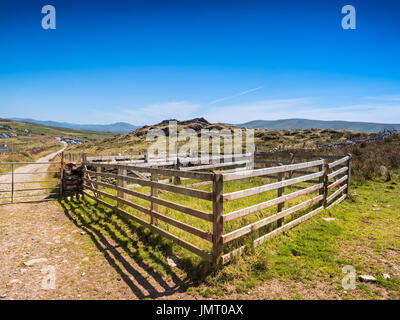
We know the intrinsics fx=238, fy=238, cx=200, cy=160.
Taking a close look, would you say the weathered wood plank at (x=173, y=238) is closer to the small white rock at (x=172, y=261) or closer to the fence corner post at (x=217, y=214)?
the fence corner post at (x=217, y=214)

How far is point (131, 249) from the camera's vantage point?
5637 millimetres

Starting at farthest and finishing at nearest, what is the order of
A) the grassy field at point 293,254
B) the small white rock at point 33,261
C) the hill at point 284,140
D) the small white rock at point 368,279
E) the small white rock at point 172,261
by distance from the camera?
1. the hill at point 284,140
2. the small white rock at point 33,261
3. the small white rock at point 172,261
4. the small white rock at point 368,279
5. the grassy field at point 293,254

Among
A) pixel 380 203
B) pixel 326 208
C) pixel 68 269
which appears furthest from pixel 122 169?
pixel 380 203

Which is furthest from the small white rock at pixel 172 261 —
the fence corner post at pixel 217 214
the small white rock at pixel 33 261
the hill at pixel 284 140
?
the hill at pixel 284 140

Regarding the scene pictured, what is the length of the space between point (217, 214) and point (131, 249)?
2674 millimetres

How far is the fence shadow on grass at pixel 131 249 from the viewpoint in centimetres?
419

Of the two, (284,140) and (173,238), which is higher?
(284,140)

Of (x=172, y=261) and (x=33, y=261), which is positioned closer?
(x=172, y=261)

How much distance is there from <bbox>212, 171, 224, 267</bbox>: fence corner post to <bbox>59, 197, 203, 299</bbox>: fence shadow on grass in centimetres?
71

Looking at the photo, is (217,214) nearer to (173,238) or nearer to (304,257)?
(173,238)

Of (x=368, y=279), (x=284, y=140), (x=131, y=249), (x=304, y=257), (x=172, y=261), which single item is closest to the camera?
(x=368, y=279)

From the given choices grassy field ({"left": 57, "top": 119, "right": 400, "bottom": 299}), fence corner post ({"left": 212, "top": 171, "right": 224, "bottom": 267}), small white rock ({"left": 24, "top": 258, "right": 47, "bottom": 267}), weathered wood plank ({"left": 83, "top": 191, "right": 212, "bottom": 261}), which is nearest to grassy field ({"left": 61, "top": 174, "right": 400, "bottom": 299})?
grassy field ({"left": 57, "top": 119, "right": 400, "bottom": 299})

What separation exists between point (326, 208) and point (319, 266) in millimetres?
3921

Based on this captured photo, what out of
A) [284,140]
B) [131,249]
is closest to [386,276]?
[131,249]
